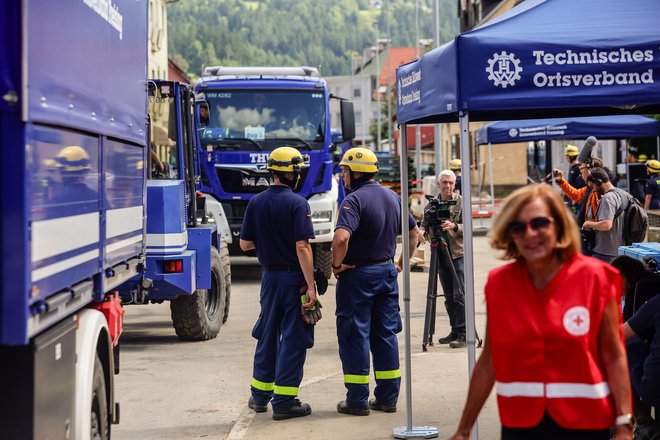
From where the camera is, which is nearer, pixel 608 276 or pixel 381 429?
pixel 608 276

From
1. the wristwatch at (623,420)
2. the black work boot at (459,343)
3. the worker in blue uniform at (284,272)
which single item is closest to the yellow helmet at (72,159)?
the wristwatch at (623,420)

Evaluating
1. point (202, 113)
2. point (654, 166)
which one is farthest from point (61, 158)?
point (654, 166)

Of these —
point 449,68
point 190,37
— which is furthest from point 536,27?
point 190,37

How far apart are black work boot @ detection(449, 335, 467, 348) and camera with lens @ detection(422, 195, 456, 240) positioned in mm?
1030

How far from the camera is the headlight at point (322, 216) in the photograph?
714 inches

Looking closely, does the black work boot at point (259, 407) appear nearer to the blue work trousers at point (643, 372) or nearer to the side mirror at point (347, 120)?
the blue work trousers at point (643, 372)

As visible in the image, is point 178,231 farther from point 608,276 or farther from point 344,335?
point 608,276

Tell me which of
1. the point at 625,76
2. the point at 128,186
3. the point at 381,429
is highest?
the point at 625,76

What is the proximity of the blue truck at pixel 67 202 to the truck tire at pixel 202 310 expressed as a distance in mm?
3985

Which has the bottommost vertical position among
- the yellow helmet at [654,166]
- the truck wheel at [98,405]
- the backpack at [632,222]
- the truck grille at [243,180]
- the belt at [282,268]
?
the truck wheel at [98,405]

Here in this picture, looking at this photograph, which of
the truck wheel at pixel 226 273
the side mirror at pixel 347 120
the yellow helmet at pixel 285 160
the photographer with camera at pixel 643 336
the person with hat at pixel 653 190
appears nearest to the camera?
the photographer with camera at pixel 643 336

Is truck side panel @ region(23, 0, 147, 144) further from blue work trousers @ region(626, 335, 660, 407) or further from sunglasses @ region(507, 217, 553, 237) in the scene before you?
blue work trousers @ region(626, 335, 660, 407)

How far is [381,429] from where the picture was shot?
26.0ft

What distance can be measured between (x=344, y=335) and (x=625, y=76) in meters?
3.14
